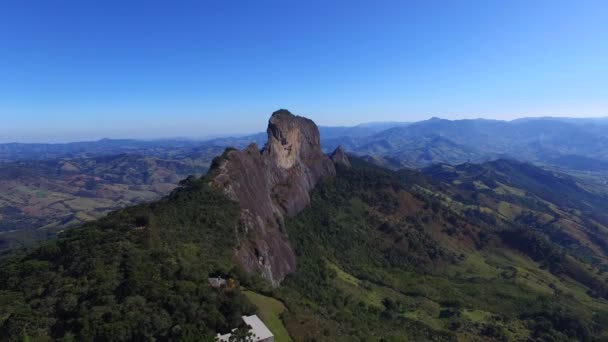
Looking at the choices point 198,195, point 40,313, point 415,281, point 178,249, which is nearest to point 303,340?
point 178,249

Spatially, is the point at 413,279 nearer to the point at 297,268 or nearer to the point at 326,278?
the point at 326,278

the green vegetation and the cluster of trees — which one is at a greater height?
the cluster of trees

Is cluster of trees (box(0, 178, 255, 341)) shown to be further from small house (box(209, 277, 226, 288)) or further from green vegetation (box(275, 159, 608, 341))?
green vegetation (box(275, 159, 608, 341))

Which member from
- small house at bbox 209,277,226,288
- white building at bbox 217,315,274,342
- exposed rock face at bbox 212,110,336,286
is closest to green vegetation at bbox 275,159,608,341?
exposed rock face at bbox 212,110,336,286

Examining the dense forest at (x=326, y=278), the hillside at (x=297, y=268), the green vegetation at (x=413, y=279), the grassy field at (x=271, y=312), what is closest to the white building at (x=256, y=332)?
the dense forest at (x=326, y=278)

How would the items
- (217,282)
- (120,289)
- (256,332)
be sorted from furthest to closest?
1. (217,282)
2. (120,289)
3. (256,332)

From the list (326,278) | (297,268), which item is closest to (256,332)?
(297,268)
